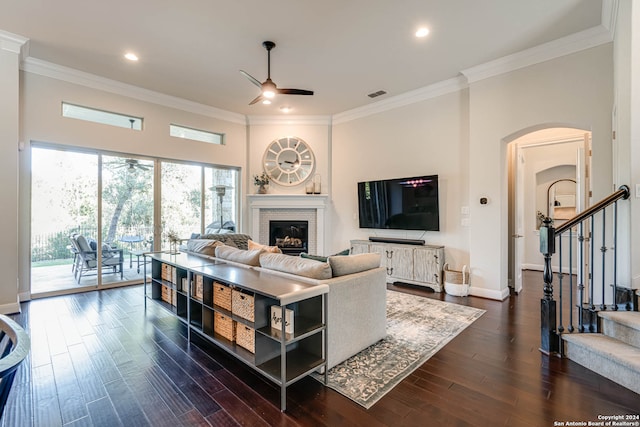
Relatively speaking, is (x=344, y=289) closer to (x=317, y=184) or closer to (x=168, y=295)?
(x=168, y=295)

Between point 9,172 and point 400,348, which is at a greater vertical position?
point 9,172

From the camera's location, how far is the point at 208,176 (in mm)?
6316

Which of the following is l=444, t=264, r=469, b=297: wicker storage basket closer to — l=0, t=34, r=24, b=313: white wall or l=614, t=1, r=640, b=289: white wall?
l=614, t=1, r=640, b=289: white wall

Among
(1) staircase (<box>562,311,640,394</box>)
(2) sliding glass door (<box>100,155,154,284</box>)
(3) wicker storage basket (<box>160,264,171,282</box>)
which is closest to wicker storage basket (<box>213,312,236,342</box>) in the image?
(3) wicker storage basket (<box>160,264,171,282</box>)

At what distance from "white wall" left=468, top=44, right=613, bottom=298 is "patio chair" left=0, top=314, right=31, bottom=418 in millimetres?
4947

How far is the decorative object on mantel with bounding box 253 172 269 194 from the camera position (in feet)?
21.6

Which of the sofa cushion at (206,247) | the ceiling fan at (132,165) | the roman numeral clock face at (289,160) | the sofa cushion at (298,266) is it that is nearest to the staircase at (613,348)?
the sofa cushion at (298,266)

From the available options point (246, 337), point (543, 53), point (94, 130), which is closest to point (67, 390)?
point (246, 337)

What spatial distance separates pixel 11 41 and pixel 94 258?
3142 millimetres

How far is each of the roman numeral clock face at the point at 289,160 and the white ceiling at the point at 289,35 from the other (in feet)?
5.76

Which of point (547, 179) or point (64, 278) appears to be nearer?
point (64, 278)

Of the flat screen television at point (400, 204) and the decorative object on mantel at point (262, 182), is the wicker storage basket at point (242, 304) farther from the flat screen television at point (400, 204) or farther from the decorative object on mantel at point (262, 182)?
the decorative object on mantel at point (262, 182)

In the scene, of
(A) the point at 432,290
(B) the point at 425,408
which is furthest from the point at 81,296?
(A) the point at 432,290

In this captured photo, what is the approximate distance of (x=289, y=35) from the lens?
12.0 ft
